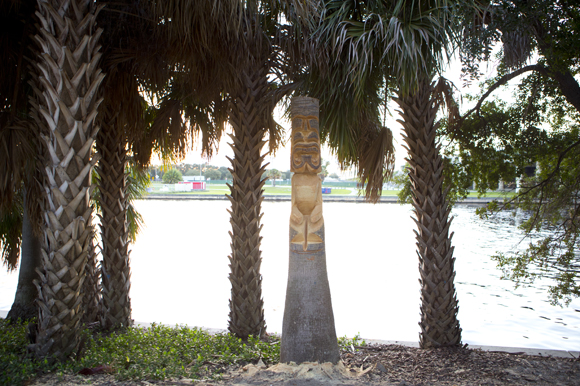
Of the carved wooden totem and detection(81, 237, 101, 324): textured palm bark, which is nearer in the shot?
the carved wooden totem

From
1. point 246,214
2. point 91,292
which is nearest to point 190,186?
point 91,292

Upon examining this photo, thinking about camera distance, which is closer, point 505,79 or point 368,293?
point 505,79

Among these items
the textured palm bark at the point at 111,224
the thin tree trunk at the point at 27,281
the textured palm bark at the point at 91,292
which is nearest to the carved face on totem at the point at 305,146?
the textured palm bark at the point at 111,224

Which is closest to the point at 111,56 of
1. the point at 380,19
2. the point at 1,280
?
the point at 380,19

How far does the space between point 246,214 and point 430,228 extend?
9.28 feet

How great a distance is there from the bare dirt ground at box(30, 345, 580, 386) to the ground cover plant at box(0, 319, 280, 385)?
0.17 metres

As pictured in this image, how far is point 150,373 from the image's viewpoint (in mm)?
4387

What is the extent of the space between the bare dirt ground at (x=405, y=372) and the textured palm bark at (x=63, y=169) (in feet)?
2.09

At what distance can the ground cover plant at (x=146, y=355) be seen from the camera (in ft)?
13.9

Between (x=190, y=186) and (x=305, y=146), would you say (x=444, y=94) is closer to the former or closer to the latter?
(x=305, y=146)

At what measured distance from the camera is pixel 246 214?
675 cm

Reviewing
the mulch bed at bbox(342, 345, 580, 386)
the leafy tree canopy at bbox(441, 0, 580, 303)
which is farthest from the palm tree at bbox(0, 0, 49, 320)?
the leafy tree canopy at bbox(441, 0, 580, 303)

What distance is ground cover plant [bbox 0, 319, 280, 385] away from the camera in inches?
167

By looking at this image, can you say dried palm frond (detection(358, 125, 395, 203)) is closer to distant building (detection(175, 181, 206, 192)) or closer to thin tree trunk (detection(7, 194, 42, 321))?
thin tree trunk (detection(7, 194, 42, 321))
